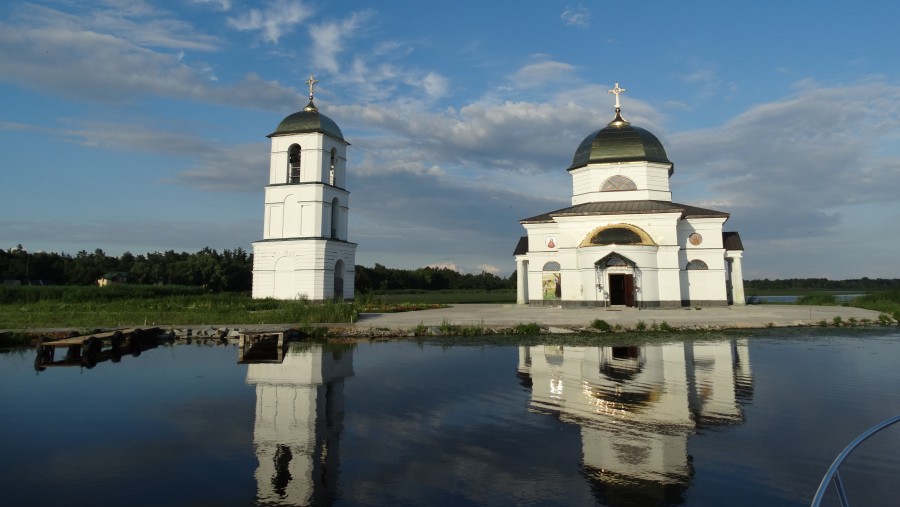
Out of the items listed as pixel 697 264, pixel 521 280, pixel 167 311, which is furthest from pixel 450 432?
pixel 521 280

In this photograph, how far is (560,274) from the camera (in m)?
30.3

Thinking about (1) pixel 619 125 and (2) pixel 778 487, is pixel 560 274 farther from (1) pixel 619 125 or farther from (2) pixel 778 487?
(2) pixel 778 487

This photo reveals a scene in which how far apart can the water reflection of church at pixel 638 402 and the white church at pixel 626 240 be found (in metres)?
13.5

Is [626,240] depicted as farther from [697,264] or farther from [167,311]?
[167,311]

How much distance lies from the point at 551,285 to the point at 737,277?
38.9ft

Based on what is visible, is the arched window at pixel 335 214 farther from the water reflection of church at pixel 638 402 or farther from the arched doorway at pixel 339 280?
the water reflection of church at pixel 638 402

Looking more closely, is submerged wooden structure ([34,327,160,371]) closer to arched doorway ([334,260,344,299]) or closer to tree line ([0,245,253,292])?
arched doorway ([334,260,344,299])

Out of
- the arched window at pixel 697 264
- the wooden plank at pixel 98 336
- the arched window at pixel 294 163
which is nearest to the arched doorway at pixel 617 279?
the arched window at pixel 697 264

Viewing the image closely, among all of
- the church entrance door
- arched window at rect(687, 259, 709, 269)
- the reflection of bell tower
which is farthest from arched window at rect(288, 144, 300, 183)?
arched window at rect(687, 259, 709, 269)

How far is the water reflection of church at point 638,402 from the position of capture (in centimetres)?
525

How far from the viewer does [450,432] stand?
6.99 metres

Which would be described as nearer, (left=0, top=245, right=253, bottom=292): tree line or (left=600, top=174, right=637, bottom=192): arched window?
(left=600, top=174, right=637, bottom=192): arched window

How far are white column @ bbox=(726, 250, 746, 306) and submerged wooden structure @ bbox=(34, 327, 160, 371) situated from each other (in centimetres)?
3182

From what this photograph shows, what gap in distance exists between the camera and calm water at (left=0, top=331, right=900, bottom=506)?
5.02 metres
